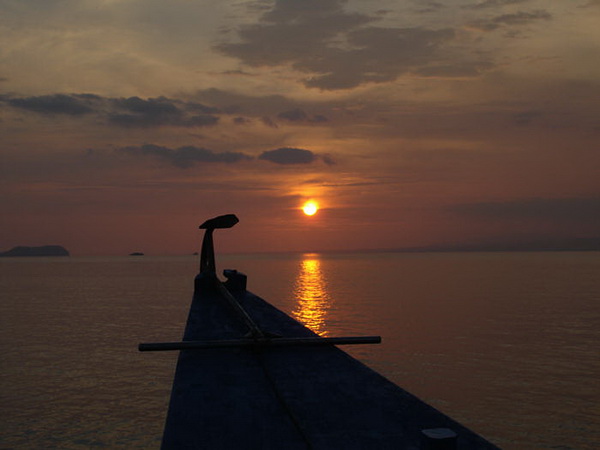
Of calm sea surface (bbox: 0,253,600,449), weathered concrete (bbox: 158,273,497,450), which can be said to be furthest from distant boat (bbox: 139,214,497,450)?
calm sea surface (bbox: 0,253,600,449)

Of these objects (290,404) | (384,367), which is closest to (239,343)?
(290,404)

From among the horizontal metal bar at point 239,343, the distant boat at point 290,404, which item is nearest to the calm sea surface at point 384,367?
the horizontal metal bar at point 239,343

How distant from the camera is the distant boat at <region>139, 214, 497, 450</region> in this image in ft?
25.1

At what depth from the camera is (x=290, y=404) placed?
8.89m

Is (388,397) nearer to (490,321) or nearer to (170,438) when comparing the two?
(170,438)

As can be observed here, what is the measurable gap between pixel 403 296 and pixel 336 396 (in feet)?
261

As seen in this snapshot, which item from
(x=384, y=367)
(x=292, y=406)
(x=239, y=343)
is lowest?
(x=384, y=367)

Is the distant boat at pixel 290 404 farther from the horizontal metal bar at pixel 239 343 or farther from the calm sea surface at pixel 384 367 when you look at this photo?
the calm sea surface at pixel 384 367

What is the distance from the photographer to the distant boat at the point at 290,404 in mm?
7645

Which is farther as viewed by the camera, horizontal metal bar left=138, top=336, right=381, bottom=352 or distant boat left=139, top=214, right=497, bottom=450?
horizontal metal bar left=138, top=336, right=381, bottom=352

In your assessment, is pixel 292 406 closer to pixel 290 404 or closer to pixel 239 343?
pixel 290 404

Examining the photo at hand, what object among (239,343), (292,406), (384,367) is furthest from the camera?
(384,367)

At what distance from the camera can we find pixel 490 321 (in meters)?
56.7

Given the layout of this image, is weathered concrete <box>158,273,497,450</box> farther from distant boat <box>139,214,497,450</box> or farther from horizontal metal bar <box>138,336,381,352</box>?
horizontal metal bar <box>138,336,381,352</box>
